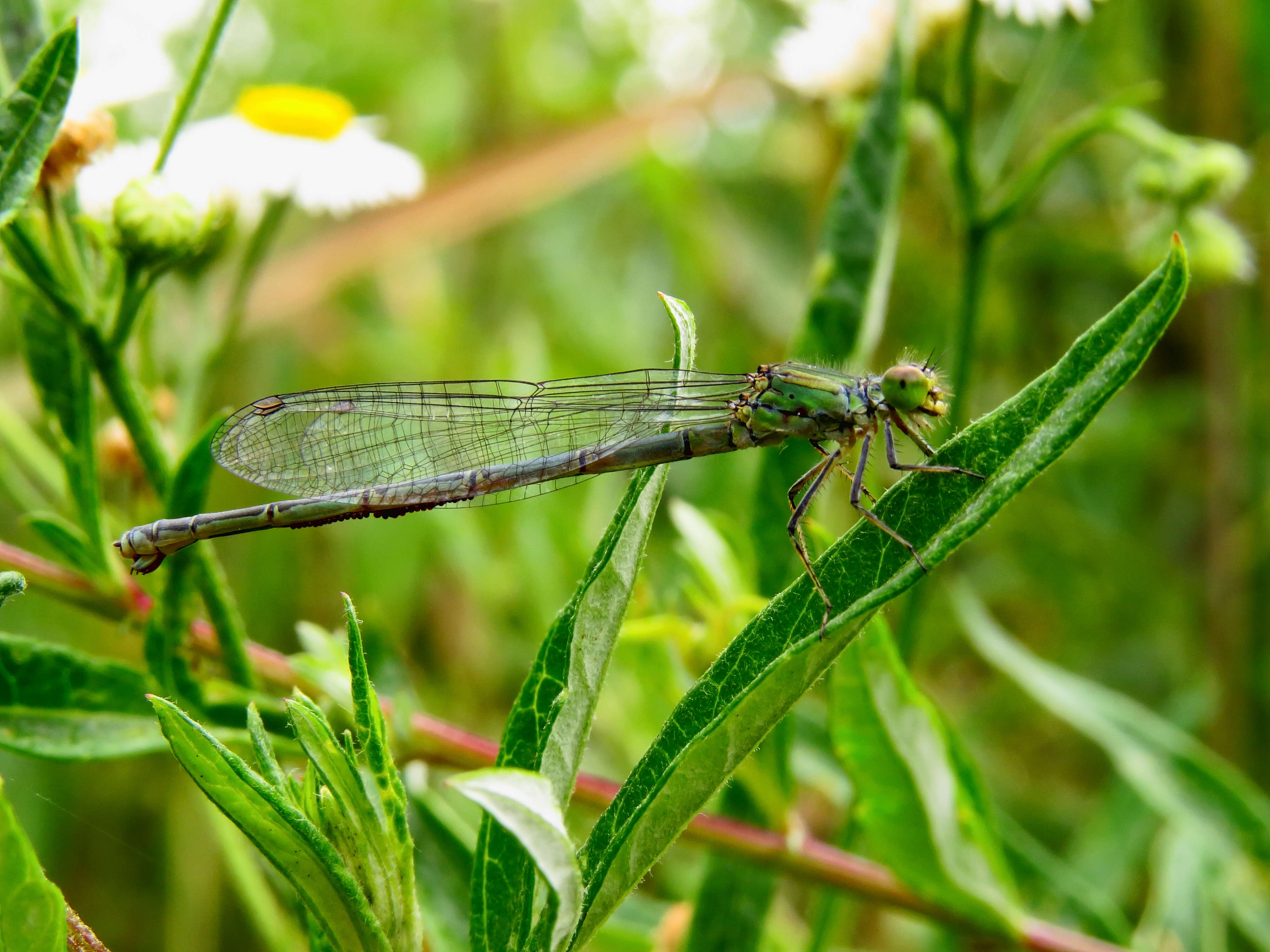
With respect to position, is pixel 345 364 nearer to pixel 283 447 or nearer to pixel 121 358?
pixel 283 447

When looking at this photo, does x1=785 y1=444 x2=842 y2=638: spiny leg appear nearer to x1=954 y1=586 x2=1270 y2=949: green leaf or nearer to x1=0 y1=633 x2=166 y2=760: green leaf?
x1=954 y1=586 x2=1270 y2=949: green leaf

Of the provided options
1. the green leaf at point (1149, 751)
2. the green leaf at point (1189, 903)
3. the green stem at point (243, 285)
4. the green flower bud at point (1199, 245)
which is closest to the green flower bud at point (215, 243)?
the green stem at point (243, 285)

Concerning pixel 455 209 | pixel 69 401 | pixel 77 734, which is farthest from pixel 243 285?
pixel 455 209

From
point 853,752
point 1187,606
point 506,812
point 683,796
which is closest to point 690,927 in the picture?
point 853,752

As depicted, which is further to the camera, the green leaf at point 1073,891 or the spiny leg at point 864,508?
the green leaf at point 1073,891

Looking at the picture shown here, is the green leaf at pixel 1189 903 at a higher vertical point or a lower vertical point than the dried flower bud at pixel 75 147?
lower

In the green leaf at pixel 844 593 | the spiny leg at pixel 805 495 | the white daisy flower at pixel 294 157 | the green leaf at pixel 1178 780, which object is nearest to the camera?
the green leaf at pixel 844 593

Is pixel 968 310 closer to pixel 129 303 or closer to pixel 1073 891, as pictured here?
pixel 1073 891

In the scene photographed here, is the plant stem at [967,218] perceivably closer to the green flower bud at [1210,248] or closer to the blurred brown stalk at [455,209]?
the green flower bud at [1210,248]
